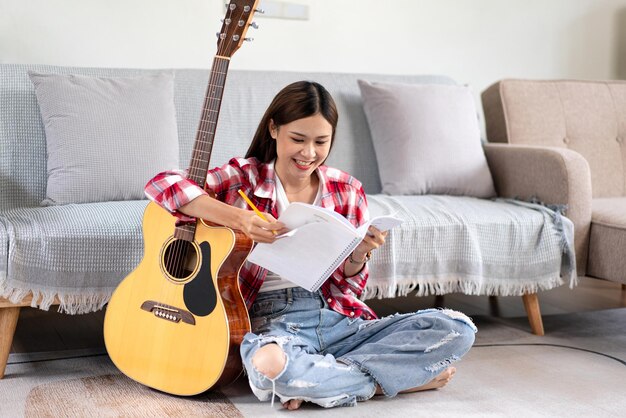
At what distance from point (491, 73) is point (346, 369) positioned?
2.09 m

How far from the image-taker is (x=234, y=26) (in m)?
2.00

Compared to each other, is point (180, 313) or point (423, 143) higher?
point (423, 143)

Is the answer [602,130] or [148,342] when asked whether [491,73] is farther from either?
[148,342]

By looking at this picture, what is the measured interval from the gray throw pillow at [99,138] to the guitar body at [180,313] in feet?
1.63

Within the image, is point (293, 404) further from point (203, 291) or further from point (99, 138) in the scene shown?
point (99, 138)

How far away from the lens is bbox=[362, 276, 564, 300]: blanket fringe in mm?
2412

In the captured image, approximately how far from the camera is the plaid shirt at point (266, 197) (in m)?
2.01

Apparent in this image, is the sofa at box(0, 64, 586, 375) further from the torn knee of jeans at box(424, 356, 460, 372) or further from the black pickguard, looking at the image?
the torn knee of jeans at box(424, 356, 460, 372)

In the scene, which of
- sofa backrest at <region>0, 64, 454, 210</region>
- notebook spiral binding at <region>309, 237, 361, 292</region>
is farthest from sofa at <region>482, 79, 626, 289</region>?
notebook spiral binding at <region>309, 237, 361, 292</region>

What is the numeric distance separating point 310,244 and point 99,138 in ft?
3.15

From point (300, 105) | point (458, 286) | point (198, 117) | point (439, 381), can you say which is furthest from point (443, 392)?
point (198, 117)

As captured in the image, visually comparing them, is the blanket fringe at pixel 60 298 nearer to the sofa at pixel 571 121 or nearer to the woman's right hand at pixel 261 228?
the woman's right hand at pixel 261 228

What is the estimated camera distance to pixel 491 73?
367 centimetres

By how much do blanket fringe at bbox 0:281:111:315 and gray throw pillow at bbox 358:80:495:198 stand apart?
1.10 meters
